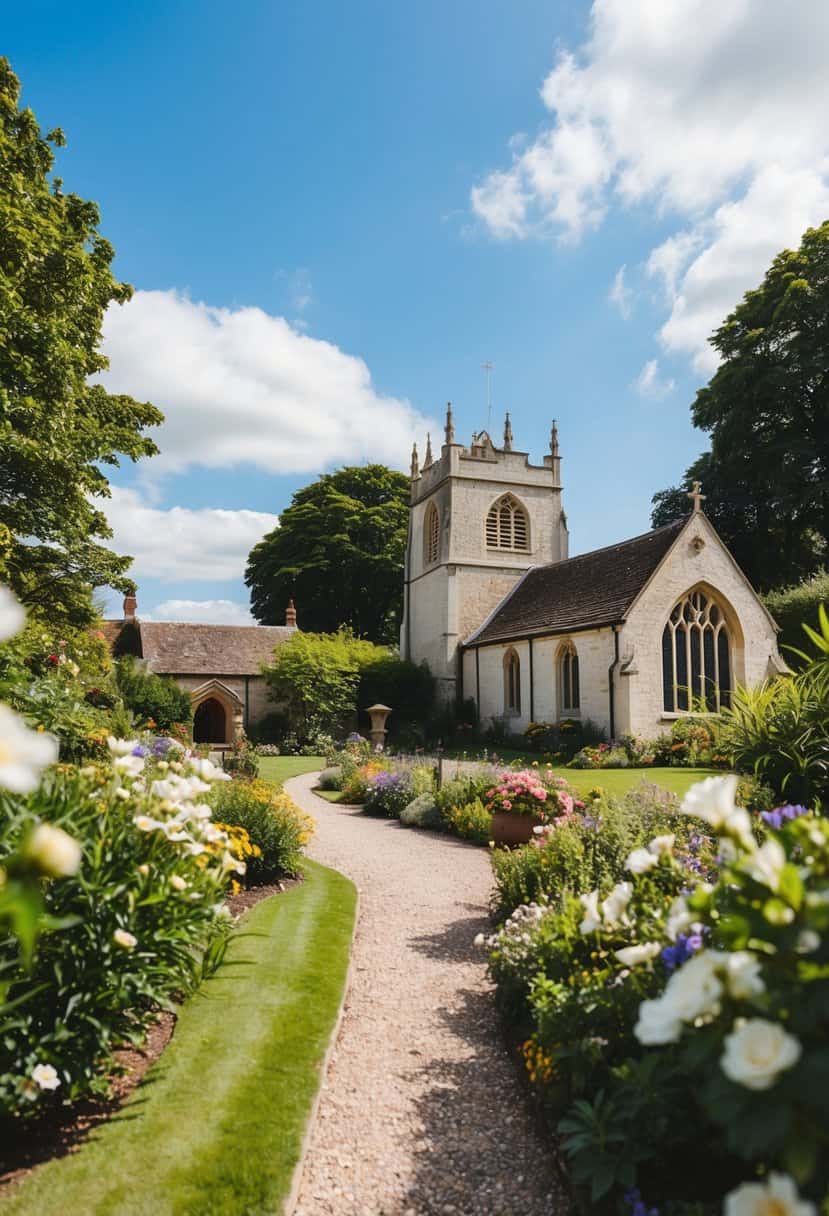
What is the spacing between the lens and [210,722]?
32.9 m

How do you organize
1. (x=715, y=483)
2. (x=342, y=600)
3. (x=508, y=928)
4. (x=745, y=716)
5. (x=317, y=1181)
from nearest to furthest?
(x=317, y=1181), (x=508, y=928), (x=745, y=716), (x=715, y=483), (x=342, y=600)

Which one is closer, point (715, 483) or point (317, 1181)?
point (317, 1181)

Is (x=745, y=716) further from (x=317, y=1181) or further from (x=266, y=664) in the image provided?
(x=266, y=664)

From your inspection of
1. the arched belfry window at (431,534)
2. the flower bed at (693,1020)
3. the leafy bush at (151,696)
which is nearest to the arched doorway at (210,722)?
the leafy bush at (151,696)

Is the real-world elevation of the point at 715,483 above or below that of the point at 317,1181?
above

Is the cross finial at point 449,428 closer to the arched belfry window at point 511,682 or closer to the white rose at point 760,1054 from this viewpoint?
the arched belfry window at point 511,682

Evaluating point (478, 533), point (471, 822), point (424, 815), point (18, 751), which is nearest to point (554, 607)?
point (478, 533)

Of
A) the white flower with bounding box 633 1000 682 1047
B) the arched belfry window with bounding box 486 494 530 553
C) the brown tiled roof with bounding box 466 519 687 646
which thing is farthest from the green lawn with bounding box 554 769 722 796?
the arched belfry window with bounding box 486 494 530 553

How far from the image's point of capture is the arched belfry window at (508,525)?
32.7 metres

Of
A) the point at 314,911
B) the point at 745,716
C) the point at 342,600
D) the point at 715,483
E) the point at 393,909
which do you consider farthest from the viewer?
the point at 342,600

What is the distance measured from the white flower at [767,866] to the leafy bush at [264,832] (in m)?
7.21

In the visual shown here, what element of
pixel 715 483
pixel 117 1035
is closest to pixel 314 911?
pixel 117 1035

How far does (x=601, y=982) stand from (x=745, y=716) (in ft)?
18.5

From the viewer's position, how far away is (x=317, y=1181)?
3670 mm
